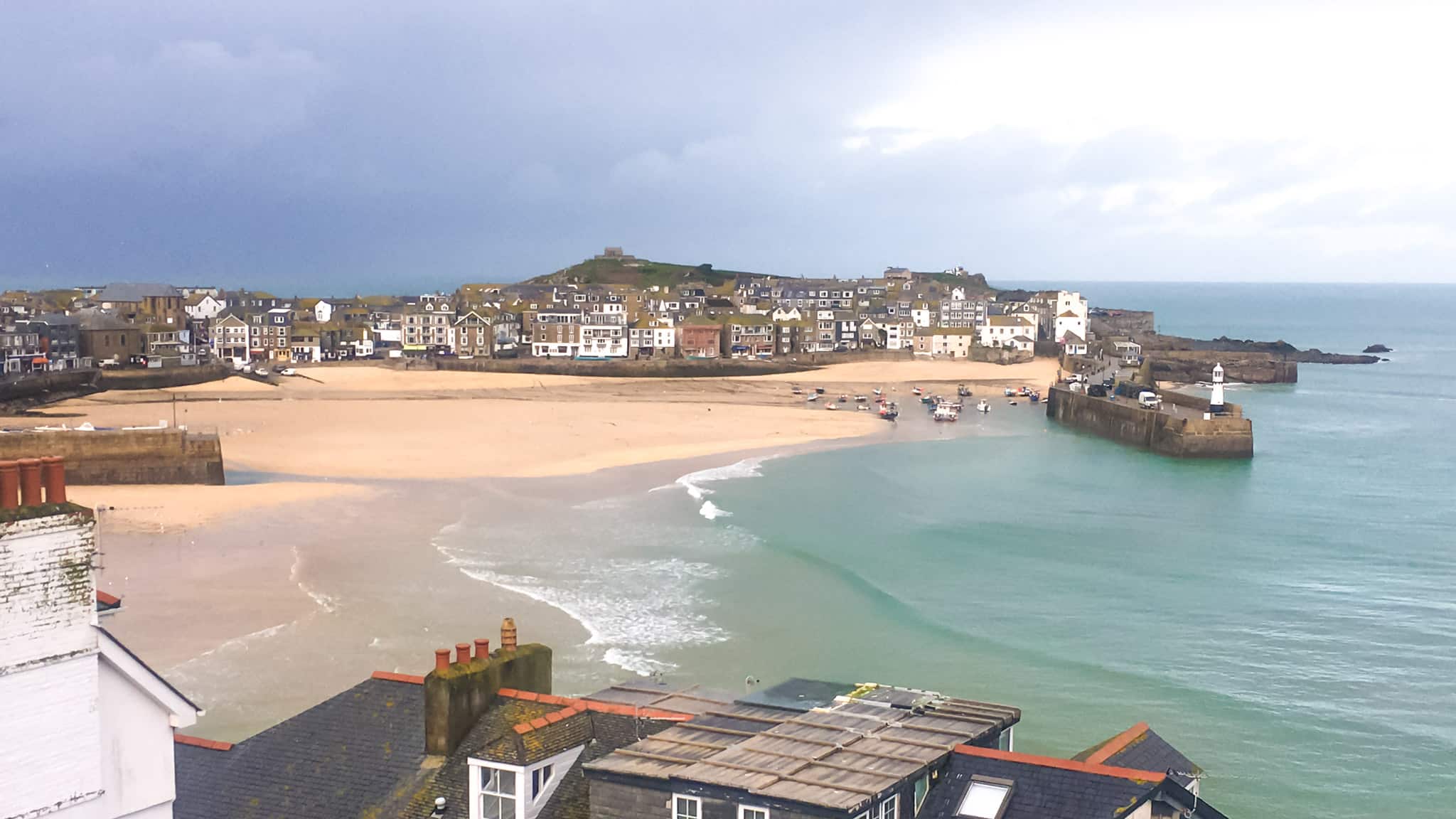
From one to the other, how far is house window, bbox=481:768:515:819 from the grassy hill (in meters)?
127

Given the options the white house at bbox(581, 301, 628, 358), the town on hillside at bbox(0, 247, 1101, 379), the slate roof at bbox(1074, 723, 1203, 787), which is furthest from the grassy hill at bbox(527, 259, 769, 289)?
the slate roof at bbox(1074, 723, 1203, 787)

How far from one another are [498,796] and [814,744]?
72.0 inches

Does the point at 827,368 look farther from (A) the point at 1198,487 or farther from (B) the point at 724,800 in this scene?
(B) the point at 724,800

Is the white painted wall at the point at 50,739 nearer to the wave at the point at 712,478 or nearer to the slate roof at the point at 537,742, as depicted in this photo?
the slate roof at the point at 537,742

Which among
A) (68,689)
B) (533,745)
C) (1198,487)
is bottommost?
(1198,487)

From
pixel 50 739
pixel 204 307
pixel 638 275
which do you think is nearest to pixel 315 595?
pixel 50 739

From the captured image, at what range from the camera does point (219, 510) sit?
29.9 m

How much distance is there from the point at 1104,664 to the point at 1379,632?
5.88m

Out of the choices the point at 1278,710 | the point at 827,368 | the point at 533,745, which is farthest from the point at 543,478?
the point at 827,368

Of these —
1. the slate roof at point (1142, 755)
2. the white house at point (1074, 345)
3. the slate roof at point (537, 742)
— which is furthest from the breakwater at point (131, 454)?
the white house at point (1074, 345)

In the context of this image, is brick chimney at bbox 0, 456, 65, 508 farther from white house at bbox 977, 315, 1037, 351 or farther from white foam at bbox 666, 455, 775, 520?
white house at bbox 977, 315, 1037, 351

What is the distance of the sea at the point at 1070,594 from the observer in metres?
16.7

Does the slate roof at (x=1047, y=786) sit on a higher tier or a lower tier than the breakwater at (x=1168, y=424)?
higher

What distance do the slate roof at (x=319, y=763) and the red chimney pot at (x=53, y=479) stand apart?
3.00m
